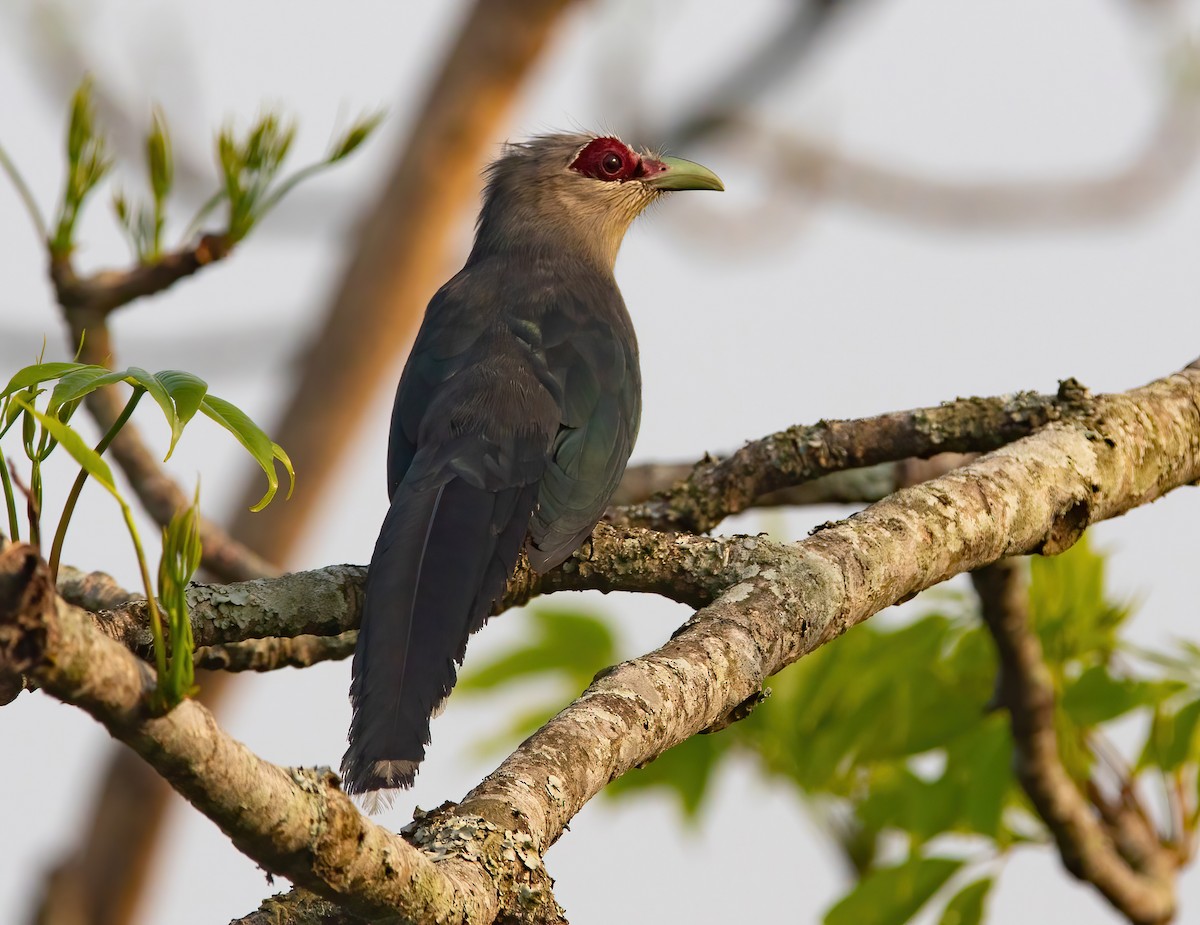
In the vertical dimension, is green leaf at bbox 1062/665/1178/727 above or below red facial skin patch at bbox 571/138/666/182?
below

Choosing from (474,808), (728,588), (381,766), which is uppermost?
(728,588)

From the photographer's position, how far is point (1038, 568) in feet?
13.3

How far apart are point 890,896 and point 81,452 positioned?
2.80 m

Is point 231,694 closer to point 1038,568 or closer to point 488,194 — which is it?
point 488,194

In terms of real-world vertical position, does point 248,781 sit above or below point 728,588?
below

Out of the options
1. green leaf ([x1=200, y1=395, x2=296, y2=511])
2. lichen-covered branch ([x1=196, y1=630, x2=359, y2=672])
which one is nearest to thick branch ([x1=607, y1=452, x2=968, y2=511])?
lichen-covered branch ([x1=196, y1=630, x2=359, y2=672])

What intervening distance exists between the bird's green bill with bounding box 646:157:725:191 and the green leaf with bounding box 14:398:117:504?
170 inches

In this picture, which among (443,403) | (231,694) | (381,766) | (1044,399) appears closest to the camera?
(381,766)

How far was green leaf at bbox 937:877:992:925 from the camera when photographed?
3619mm

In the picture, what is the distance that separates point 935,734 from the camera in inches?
152

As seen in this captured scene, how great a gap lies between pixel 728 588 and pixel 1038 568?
172cm

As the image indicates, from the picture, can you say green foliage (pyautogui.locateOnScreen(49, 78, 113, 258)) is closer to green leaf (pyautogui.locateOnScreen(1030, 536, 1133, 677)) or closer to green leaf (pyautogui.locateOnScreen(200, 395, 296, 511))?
green leaf (pyautogui.locateOnScreen(200, 395, 296, 511))

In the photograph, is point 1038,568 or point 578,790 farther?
point 1038,568

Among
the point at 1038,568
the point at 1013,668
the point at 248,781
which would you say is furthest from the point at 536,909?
the point at 1038,568
